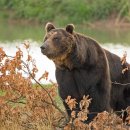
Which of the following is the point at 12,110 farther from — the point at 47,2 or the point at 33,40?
the point at 47,2

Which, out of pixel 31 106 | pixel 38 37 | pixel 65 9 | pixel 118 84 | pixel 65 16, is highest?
pixel 65 9

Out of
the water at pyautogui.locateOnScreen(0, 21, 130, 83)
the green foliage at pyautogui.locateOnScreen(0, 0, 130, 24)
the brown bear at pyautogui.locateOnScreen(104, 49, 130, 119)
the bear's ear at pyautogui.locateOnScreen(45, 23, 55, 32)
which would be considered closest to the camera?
the bear's ear at pyautogui.locateOnScreen(45, 23, 55, 32)

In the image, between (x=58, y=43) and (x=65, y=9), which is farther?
(x=65, y=9)

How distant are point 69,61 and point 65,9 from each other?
3526 centimetres

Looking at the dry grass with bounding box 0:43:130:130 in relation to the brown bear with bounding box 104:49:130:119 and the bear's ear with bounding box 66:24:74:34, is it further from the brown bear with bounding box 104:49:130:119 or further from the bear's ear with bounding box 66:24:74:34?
the brown bear with bounding box 104:49:130:119

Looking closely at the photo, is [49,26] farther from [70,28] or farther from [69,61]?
[69,61]

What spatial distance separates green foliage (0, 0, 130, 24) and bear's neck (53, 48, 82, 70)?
3091cm

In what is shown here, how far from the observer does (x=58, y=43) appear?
6719mm

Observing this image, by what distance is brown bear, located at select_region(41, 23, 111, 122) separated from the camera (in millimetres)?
6738

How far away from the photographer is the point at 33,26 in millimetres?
40219

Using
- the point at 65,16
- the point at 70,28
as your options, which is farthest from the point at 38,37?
the point at 70,28

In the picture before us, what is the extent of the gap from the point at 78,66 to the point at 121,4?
108 feet

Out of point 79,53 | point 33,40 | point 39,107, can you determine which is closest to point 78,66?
point 79,53

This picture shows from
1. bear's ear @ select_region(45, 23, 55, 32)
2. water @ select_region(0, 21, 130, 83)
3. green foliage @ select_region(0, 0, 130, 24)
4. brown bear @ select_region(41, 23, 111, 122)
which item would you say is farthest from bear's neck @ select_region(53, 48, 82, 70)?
green foliage @ select_region(0, 0, 130, 24)
